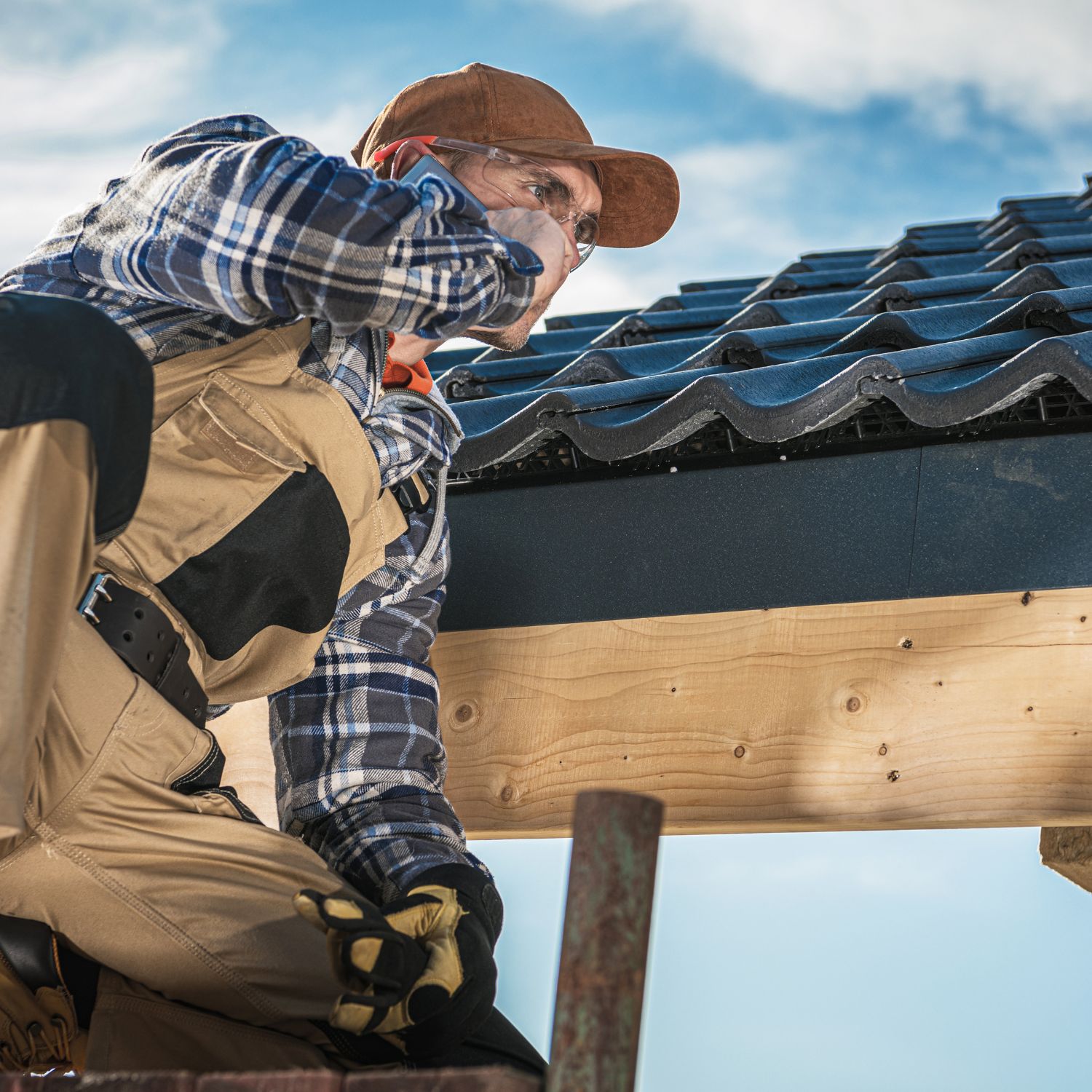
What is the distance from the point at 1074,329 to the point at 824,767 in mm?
998

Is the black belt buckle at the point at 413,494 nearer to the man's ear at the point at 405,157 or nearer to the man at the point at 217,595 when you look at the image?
the man at the point at 217,595

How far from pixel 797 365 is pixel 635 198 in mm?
466

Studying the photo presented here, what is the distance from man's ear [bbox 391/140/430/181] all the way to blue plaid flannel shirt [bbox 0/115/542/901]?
1.12ft

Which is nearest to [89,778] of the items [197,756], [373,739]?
[197,756]

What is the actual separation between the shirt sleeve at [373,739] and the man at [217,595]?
2cm

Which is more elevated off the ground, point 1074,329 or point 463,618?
point 1074,329

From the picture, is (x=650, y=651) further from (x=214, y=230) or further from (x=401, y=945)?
(x=214, y=230)

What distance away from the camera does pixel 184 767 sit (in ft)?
6.13

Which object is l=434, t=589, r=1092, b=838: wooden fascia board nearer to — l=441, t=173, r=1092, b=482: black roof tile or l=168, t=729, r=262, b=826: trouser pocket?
l=441, t=173, r=1092, b=482: black roof tile

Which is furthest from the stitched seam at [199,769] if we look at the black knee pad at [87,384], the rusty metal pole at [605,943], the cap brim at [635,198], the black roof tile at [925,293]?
the black roof tile at [925,293]

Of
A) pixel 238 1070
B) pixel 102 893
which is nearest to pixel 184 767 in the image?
pixel 102 893

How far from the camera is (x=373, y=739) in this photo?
92.4 inches

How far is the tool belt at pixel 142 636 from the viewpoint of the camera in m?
1.79

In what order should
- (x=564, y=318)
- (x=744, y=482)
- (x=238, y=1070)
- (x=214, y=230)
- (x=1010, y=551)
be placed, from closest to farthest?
1. (x=214, y=230)
2. (x=238, y=1070)
3. (x=1010, y=551)
4. (x=744, y=482)
5. (x=564, y=318)
